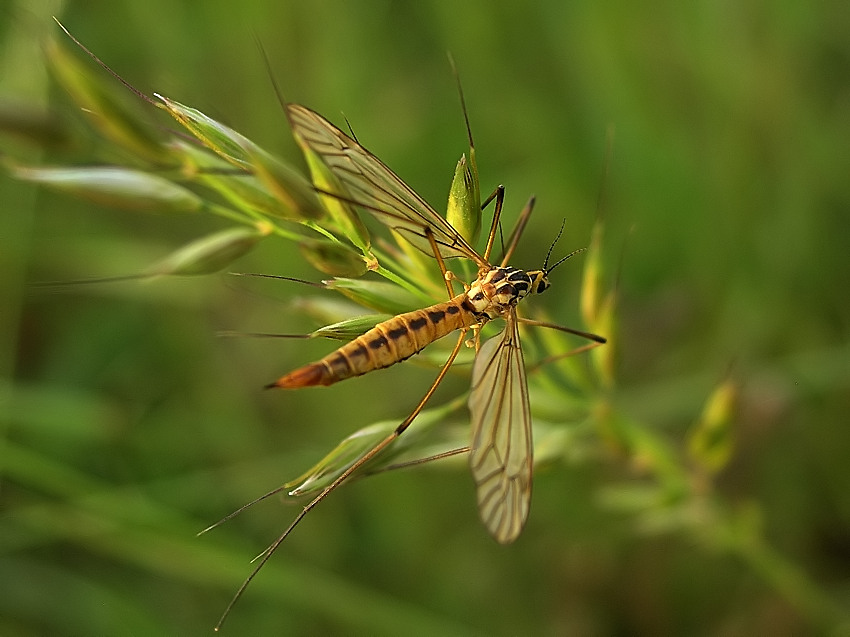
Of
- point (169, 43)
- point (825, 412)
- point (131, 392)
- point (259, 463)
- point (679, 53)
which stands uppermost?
point (169, 43)

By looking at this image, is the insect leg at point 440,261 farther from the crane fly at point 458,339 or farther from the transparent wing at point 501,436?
the transparent wing at point 501,436

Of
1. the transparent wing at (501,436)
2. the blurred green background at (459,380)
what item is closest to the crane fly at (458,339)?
the transparent wing at (501,436)

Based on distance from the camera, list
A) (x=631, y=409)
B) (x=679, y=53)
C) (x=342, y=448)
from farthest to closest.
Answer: (x=679, y=53), (x=631, y=409), (x=342, y=448)

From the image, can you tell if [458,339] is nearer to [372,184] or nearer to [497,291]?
[497,291]

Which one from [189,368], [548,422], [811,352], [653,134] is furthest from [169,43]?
[811,352]

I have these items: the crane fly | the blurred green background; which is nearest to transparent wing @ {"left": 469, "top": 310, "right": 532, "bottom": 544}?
the crane fly

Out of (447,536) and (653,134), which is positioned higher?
(653,134)

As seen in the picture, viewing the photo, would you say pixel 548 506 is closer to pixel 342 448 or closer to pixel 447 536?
pixel 447 536
